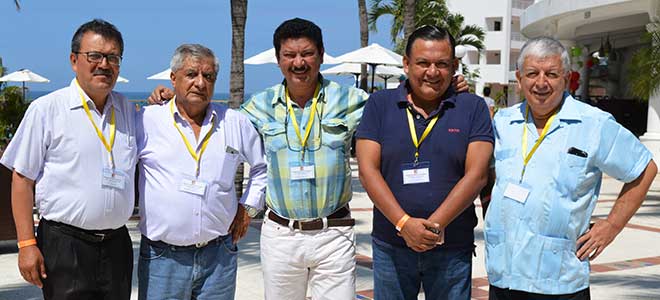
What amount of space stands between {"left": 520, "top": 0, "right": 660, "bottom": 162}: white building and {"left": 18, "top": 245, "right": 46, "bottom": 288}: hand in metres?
15.2

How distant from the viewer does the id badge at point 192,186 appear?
11.5ft

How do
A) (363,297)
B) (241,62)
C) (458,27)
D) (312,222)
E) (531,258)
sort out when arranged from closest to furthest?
(531,258) → (312,222) → (363,297) → (241,62) → (458,27)

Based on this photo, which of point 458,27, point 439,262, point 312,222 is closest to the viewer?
point 439,262

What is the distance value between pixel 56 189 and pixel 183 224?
0.60 metres

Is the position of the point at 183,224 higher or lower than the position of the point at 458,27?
lower

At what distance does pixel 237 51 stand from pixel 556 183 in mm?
7764

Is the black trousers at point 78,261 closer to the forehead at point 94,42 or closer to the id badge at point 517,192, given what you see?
the forehead at point 94,42

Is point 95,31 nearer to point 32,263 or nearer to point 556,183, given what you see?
point 32,263

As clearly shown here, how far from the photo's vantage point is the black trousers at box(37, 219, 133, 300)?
3371 mm

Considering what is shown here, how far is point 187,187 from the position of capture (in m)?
3.51

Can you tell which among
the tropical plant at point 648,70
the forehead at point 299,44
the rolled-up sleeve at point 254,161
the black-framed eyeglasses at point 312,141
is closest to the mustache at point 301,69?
the forehead at point 299,44

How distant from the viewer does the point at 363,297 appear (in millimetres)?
5898

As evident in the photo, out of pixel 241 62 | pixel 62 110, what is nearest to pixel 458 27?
pixel 241 62

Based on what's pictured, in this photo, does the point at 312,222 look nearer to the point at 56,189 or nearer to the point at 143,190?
the point at 143,190
